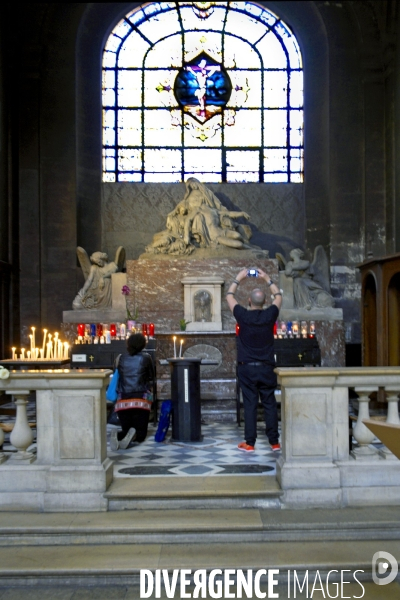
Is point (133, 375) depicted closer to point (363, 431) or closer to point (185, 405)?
point (185, 405)

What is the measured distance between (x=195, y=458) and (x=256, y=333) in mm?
1510

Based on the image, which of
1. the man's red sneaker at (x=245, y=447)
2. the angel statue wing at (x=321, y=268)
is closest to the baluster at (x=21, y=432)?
the man's red sneaker at (x=245, y=447)

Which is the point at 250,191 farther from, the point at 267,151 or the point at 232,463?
the point at 232,463

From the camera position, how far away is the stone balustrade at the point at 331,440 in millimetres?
5914

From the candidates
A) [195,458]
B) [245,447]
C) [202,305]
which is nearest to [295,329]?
[202,305]

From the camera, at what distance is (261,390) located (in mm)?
7695

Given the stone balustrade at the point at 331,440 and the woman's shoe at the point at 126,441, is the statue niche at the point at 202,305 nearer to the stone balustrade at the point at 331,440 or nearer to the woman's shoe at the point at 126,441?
the woman's shoe at the point at 126,441

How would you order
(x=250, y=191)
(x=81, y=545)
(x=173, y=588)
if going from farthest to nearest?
(x=250, y=191)
(x=81, y=545)
(x=173, y=588)

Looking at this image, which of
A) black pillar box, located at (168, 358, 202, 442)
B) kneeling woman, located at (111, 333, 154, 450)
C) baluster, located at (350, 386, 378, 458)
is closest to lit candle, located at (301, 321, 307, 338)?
black pillar box, located at (168, 358, 202, 442)

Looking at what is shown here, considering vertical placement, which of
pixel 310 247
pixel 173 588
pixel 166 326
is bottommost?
pixel 173 588

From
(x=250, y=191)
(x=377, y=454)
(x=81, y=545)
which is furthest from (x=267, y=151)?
(x=81, y=545)

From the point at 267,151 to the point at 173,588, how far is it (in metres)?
15.8

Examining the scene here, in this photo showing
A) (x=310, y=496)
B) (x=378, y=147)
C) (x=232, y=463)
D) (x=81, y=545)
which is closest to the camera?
(x=81, y=545)

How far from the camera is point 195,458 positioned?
761 centimetres
